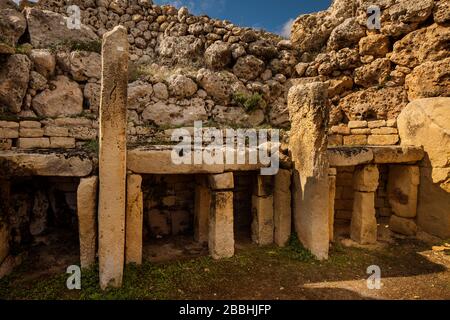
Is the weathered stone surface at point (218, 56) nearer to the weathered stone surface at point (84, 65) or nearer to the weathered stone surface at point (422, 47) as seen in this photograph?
the weathered stone surface at point (84, 65)

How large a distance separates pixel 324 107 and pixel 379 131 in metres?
3.66

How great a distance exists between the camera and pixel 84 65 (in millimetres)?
8211

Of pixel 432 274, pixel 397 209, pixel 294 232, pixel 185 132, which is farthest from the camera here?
pixel 185 132

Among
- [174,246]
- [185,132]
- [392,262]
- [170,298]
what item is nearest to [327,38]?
[185,132]

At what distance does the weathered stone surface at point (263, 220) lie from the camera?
5.80 m

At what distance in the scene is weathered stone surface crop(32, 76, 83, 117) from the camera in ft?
24.6

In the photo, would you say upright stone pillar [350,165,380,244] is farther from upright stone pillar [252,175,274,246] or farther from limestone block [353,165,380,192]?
upright stone pillar [252,175,274,246]

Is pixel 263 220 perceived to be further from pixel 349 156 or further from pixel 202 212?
pixel 349 156

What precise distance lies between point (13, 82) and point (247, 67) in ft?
22.7

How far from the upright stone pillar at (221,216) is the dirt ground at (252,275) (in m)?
0.23

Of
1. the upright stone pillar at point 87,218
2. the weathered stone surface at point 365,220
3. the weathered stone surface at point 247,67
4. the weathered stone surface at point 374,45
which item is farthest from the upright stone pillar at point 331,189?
the weathered stone surface at point 247,67

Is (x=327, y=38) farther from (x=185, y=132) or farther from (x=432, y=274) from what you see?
(x=432, y=274)

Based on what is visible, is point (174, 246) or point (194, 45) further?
point (194, 45)

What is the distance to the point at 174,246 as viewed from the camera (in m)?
5.95
